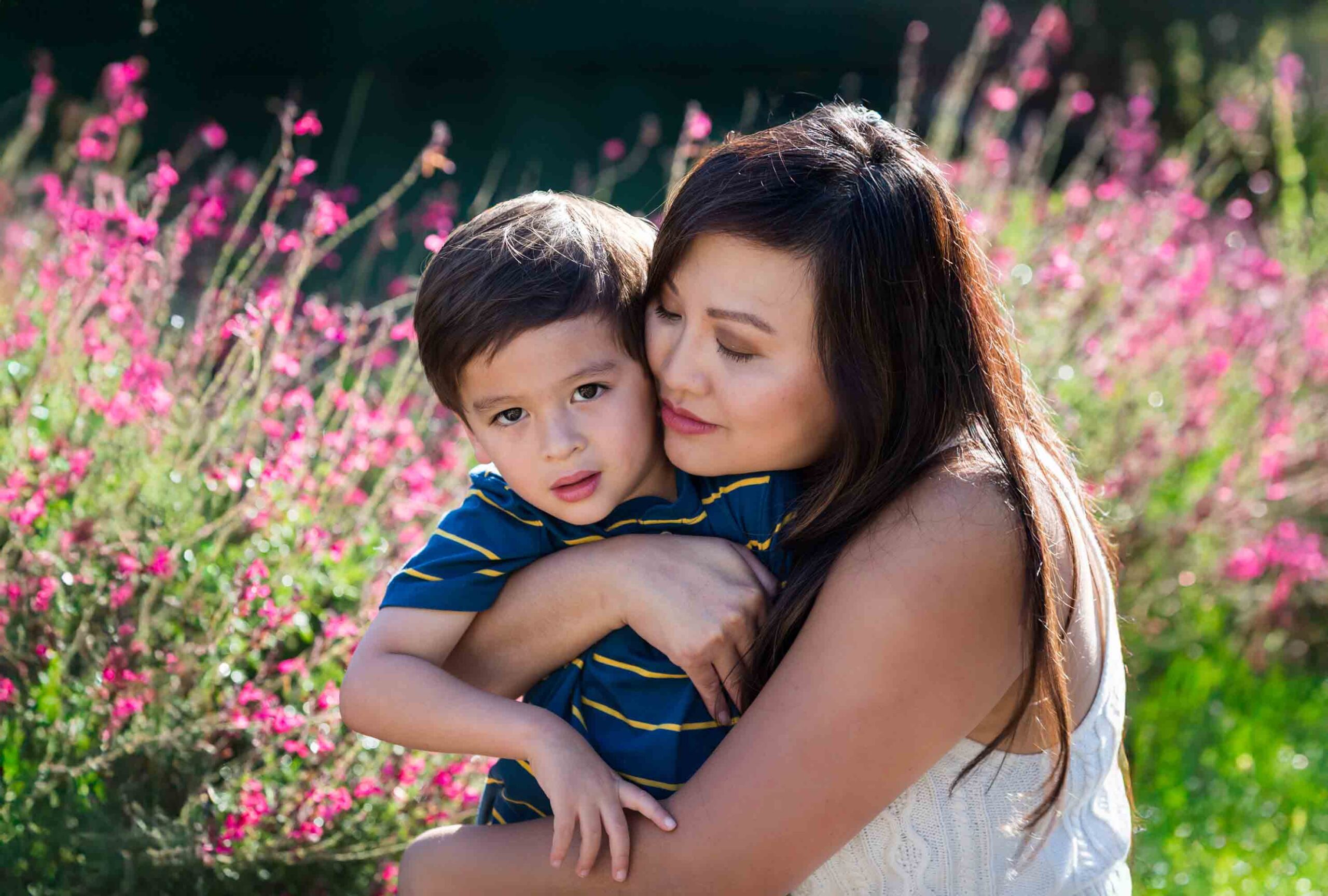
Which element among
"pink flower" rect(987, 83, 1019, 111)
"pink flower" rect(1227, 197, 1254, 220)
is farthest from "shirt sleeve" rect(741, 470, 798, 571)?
"pink flower" rect(1227, 197, 1254, 220)

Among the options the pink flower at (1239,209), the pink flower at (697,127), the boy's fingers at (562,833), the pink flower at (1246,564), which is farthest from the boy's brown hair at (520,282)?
the pink flower at (1239,209)

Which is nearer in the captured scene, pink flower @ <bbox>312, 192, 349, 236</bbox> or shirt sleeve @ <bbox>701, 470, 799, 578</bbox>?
shirt sleeve @ <bbox>701, 470, 799, 578</bbox>

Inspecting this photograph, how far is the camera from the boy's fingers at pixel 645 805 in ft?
5.28

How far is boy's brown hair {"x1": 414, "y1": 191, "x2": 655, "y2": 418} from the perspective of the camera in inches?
73.0

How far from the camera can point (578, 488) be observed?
1886 millimetres

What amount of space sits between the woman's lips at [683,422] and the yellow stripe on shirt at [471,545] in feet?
1.00

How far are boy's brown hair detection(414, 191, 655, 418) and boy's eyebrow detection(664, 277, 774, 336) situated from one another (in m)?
0.22

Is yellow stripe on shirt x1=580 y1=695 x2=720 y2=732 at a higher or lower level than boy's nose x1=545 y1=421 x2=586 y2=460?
lower

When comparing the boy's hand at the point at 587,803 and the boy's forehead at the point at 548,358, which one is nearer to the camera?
the boy's hand at the point at 587,803

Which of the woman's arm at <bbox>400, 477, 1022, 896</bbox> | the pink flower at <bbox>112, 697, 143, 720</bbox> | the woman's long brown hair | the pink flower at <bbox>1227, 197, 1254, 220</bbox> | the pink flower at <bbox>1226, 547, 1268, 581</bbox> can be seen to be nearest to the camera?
the woman's arm at <bbox>400, 477, 1022, 896</bbox>

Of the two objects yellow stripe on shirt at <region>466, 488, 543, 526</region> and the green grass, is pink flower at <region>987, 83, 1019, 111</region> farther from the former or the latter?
yellow stripe on shirt at <region>466, 488, 543, 526</region>

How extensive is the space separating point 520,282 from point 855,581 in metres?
0.64

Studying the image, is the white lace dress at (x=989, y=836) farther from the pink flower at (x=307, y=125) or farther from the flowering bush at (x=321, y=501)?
the pink flower at (x=307, y=125)

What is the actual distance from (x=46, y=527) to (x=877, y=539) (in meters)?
1.81
